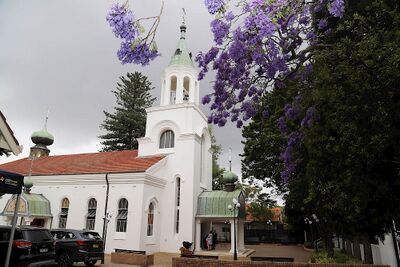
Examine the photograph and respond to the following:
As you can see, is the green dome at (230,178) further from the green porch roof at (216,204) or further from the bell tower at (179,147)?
the bell tower at (179,147)

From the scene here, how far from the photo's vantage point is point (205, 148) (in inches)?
1150

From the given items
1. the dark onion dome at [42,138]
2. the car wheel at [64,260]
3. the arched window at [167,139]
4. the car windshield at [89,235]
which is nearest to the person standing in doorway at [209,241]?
the arched window at [167,139]

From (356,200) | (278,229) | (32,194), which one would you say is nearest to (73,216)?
(32,194)

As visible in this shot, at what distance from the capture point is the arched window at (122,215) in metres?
22.6

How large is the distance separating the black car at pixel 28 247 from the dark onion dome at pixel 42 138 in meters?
29.4

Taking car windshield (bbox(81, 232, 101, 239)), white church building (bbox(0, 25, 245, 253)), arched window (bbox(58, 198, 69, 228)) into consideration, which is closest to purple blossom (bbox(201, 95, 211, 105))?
car windshield (bbox(81, 232, 101, 239))

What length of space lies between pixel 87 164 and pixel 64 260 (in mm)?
14362

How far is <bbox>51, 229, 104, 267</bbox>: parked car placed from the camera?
14008 mm

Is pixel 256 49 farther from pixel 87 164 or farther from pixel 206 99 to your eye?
pixel 87 164

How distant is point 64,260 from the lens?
13898mm

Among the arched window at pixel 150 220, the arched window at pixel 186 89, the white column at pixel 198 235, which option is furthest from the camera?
the arched window at pixel 186 89

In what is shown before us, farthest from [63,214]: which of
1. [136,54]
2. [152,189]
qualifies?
[136,54]

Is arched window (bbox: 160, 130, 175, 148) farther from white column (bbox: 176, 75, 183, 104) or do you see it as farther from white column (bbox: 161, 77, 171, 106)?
white column (bbox: 176, 75, 183, 104)

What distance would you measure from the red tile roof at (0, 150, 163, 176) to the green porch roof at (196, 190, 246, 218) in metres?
4.78
